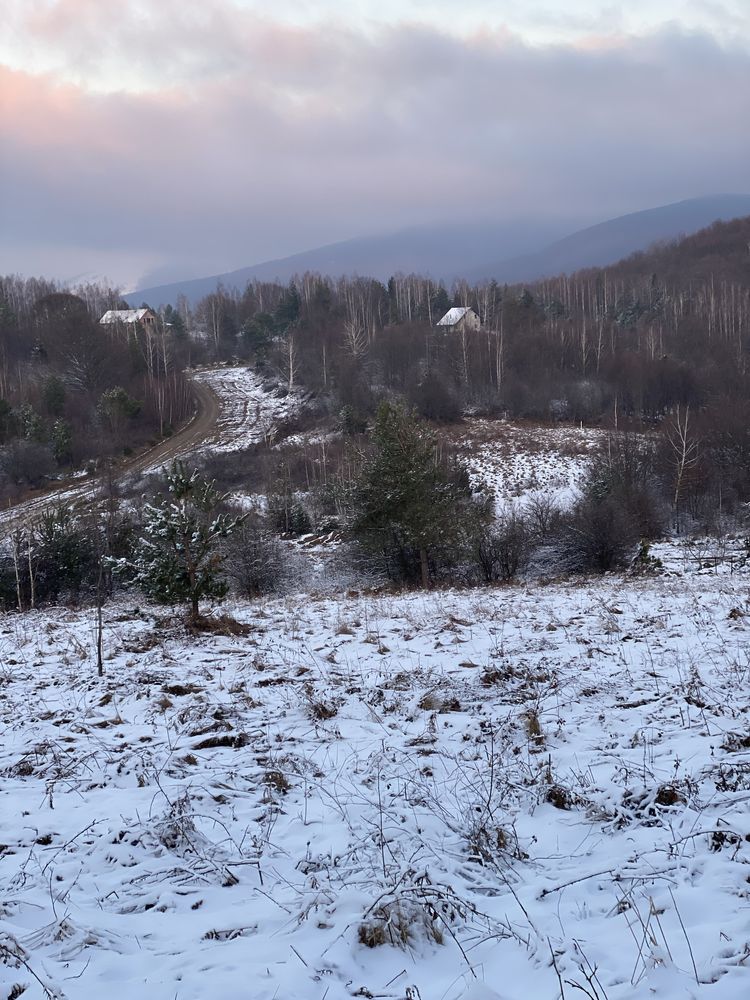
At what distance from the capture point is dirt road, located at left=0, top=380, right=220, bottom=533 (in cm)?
3375

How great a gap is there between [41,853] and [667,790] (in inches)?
153

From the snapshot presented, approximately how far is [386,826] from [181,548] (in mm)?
6932

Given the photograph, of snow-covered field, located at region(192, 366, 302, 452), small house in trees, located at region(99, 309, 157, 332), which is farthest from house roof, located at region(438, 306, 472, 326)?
small house in trees, located at region(99, 309, 157, 332)

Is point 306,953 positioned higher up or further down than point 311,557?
higher up

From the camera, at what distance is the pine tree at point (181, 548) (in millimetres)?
9539

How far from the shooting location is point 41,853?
11.8 ft

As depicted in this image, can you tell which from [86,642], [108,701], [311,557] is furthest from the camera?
[311,557]

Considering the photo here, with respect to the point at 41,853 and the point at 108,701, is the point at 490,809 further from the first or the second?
the point at 108,701

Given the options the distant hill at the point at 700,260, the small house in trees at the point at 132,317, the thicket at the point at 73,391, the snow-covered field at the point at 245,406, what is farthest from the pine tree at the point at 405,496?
the distant hill at the point at 700,260

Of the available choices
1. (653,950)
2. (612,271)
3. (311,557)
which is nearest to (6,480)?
(311,557)

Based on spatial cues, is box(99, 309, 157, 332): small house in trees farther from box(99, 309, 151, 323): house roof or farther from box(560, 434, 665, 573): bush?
box(560, 434, 665, 573): bush

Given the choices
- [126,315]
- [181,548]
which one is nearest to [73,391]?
[126,315]

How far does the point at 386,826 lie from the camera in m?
3.69

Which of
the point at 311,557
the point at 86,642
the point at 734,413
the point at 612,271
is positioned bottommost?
the point at 311,557
